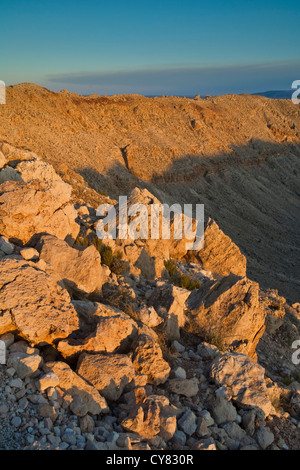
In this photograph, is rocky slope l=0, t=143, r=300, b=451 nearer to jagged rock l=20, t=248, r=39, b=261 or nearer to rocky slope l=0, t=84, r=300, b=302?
jagged rock l=20, t=248, r=39, b=261

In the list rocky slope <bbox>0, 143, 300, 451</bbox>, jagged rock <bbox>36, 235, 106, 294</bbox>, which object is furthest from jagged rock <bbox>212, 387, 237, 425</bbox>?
jagged rock <bbox>36, 235, 106, 294</bbox>

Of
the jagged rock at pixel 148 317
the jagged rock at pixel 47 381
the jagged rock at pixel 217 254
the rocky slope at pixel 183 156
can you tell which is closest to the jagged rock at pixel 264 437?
the jagged rock at pixel 148 317

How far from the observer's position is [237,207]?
1431 inches

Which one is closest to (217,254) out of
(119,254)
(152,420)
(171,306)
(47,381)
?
(119,254)

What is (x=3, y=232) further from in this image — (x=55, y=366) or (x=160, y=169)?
(x=160, y=169)

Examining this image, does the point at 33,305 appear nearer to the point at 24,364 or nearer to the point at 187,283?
the point at 24,364

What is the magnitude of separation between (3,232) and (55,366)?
2.81m

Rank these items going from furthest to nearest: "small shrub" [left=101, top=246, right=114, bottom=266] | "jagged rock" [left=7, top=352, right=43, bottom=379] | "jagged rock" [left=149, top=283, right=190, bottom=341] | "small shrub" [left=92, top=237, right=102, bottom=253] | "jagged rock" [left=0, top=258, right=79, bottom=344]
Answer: "small shrub" [left=92, top=237, right=102, bottom=253]
"small shrub" [left=101, top=246, right=114, bottom=266]
"jagged rock" [left=149, top=283, right=190, bottom=341]
"jagged rock" [left=0, top=258, right=79, bottom=344]
"jagged rock" [left=7, top=352, right=43, bottom=379]

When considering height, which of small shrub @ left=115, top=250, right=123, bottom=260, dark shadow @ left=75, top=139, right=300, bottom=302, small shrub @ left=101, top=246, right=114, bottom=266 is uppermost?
small shrub @ left=101, top=246, right=114, bottom=266

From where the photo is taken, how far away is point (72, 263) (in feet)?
19.5

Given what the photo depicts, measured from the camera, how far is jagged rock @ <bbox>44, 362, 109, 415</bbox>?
3.97 m

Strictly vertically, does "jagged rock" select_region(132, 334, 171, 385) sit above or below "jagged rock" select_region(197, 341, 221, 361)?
above

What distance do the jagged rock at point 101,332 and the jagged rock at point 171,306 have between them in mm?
1171

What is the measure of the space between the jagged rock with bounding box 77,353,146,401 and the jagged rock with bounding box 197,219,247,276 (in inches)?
308
